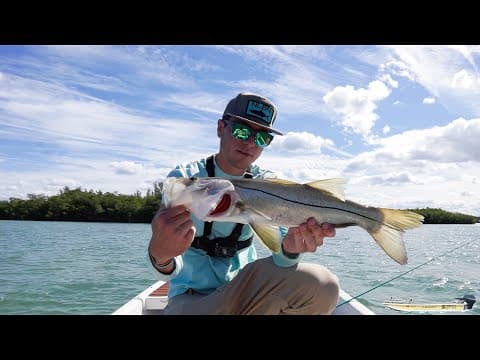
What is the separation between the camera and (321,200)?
2.79 m

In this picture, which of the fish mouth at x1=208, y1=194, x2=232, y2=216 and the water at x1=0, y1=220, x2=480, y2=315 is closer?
the fish mouth at x1=208, y1=194, x2=232, y2=216

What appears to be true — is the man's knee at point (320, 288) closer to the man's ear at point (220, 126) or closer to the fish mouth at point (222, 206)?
A: the fish mouth at point (222, 206)

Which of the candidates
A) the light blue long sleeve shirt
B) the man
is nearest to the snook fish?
the man

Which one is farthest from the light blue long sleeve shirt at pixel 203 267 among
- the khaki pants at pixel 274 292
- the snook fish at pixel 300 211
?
the snook fish at pixel 300 211

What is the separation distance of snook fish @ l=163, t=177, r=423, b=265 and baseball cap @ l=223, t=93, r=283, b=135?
2.49ft

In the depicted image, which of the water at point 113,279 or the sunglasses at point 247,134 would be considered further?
the water at point 113,279

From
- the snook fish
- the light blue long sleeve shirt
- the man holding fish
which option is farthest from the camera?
the light blue long sleeve shirt

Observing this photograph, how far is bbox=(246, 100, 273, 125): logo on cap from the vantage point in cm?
339

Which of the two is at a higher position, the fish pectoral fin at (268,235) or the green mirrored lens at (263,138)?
the green mirrored lens at (263,138)

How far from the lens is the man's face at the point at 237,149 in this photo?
3.40 m

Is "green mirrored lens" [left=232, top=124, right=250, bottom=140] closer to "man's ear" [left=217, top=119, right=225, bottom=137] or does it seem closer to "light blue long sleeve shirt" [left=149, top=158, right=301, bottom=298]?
"man's ear" [left=217, top=119, right=225, bottom=137]

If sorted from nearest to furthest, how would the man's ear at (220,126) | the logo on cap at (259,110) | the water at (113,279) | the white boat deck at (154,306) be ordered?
1. the logo on cap at (259,110)
2. the man's ear at (220,126)
3. the white boat deck at (154,306)
4. the water at (113,279)
